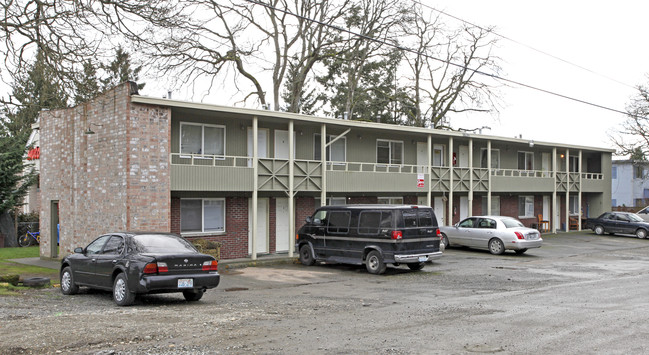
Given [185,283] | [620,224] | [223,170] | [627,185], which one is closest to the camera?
[185,283]

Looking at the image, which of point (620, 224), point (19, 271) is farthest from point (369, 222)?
point (620, 224)

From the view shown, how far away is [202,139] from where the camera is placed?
69.9 feet

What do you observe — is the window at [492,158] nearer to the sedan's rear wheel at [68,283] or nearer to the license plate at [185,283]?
the license plate at [185,283]

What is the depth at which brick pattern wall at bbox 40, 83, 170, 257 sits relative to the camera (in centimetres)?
1816

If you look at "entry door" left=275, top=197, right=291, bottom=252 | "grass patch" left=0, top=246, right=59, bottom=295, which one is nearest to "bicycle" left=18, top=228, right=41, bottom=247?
"grass patch" left=0, top=246, right=59, bottom=295

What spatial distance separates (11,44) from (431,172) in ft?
62.3

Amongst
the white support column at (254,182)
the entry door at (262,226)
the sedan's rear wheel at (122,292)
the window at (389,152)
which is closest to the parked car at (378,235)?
the white support column at (254,182)

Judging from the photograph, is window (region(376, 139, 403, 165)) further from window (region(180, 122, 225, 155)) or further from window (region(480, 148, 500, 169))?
window (region(180, 122, 225, 155))

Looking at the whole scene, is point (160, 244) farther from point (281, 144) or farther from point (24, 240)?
point (24, 240)

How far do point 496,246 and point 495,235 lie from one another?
0.48 meters

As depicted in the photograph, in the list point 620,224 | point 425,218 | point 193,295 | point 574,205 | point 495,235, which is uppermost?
point 425,218

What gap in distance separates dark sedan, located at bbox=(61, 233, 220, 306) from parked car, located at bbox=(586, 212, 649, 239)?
28.7m

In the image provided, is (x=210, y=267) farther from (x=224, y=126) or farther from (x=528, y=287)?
(x=224, y=126)

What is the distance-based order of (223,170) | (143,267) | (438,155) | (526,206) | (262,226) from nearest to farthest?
(143,267) → (223,170) → (262,226) → (438,155) → (526,206)
